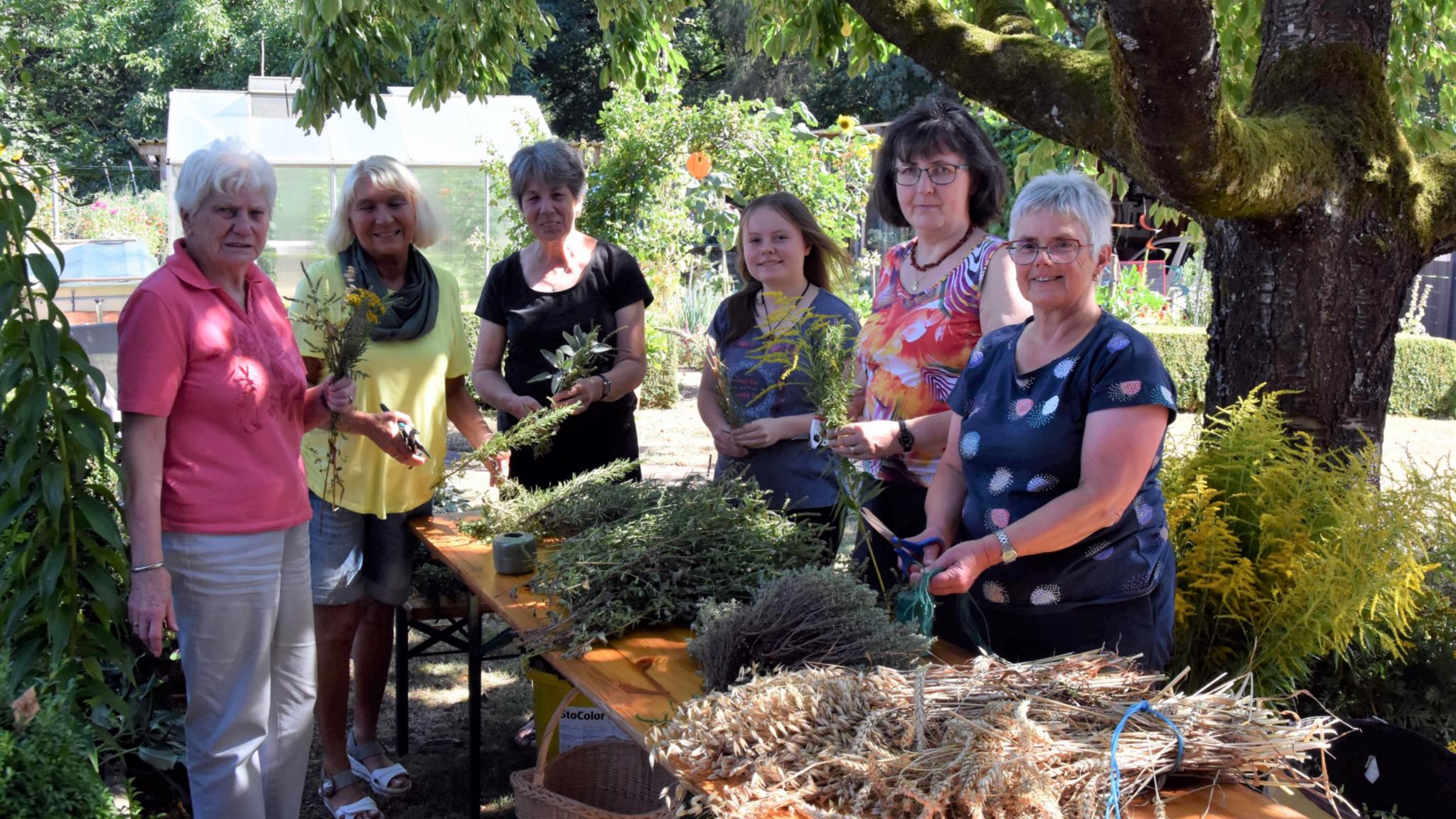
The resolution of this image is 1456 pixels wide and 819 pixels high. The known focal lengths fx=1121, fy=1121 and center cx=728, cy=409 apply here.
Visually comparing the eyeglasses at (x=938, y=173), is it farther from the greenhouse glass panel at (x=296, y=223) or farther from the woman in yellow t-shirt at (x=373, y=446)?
the greenhouse glass panel at (x=296, y=223)

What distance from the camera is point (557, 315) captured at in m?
3.74

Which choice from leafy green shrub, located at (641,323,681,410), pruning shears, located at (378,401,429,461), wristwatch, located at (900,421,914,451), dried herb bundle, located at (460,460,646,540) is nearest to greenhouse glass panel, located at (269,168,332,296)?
leafy green shrub, located at (641,323,681,410)

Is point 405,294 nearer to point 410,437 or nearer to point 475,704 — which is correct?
point 410,437

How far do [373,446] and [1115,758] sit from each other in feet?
7.93

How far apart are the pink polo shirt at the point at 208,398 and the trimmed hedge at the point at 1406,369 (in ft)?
30.8

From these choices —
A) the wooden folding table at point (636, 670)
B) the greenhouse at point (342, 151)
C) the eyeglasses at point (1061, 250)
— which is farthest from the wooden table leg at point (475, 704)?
the greenhouse at point (342, 151)

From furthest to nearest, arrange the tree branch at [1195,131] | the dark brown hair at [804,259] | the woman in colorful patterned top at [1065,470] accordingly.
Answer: the dark brown hair at [804,259] < the tree branch at [1195,131] < the woman in colorful patterned top at [1065,470]

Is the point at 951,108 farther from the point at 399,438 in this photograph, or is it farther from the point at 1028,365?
the point at 399,438

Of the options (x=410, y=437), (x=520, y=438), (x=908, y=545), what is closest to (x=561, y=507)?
(x=520, y=438)

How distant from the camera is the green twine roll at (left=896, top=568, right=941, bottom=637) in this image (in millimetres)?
2082

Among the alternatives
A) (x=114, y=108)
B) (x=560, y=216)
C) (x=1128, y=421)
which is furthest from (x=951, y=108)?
(x=114, y=108)

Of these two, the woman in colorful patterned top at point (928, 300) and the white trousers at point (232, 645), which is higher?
the woman in colorful patterned top at point (928, 300)

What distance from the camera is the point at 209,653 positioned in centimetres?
252

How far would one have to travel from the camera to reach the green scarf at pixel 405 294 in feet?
10.9
